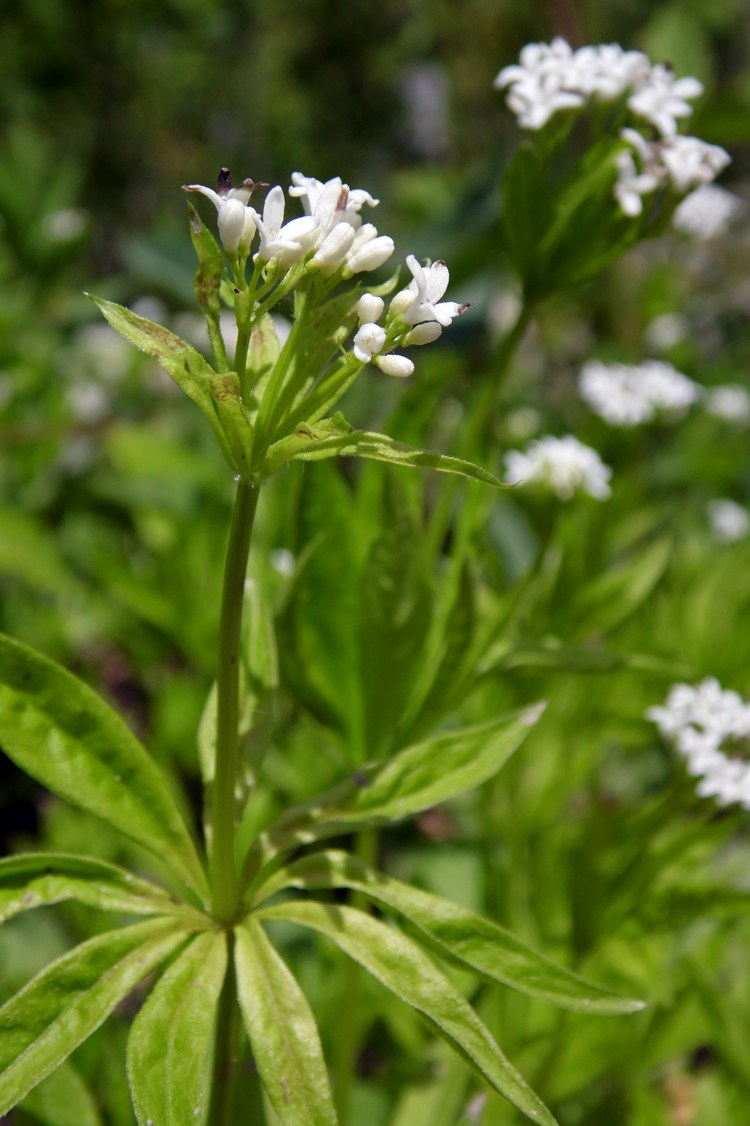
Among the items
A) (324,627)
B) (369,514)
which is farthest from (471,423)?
(324,627)

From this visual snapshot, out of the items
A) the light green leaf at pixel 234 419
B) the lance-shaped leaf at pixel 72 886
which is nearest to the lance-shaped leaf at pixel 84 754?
the lance-shaped leaf at pixel 72 886

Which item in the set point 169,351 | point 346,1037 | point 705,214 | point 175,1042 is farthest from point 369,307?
point 705,214

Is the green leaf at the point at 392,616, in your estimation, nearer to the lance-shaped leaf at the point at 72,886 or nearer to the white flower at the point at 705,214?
the lance-shaped leaf at the point at 72,886

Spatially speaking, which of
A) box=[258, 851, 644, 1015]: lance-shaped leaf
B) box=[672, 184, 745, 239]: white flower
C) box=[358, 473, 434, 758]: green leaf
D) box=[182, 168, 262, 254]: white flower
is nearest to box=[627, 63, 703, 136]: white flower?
box=[358, 473, 434, 758]: green leaf

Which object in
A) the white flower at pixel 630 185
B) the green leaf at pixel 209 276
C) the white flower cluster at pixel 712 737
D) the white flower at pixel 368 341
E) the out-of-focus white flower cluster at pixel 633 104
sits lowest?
the white flower cluster at pixel 712 737

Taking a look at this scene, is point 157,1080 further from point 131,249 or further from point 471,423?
point 131,249

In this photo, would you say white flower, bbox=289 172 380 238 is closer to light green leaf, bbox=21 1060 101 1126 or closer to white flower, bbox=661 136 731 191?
white flower, bbox=661 136 731 191
